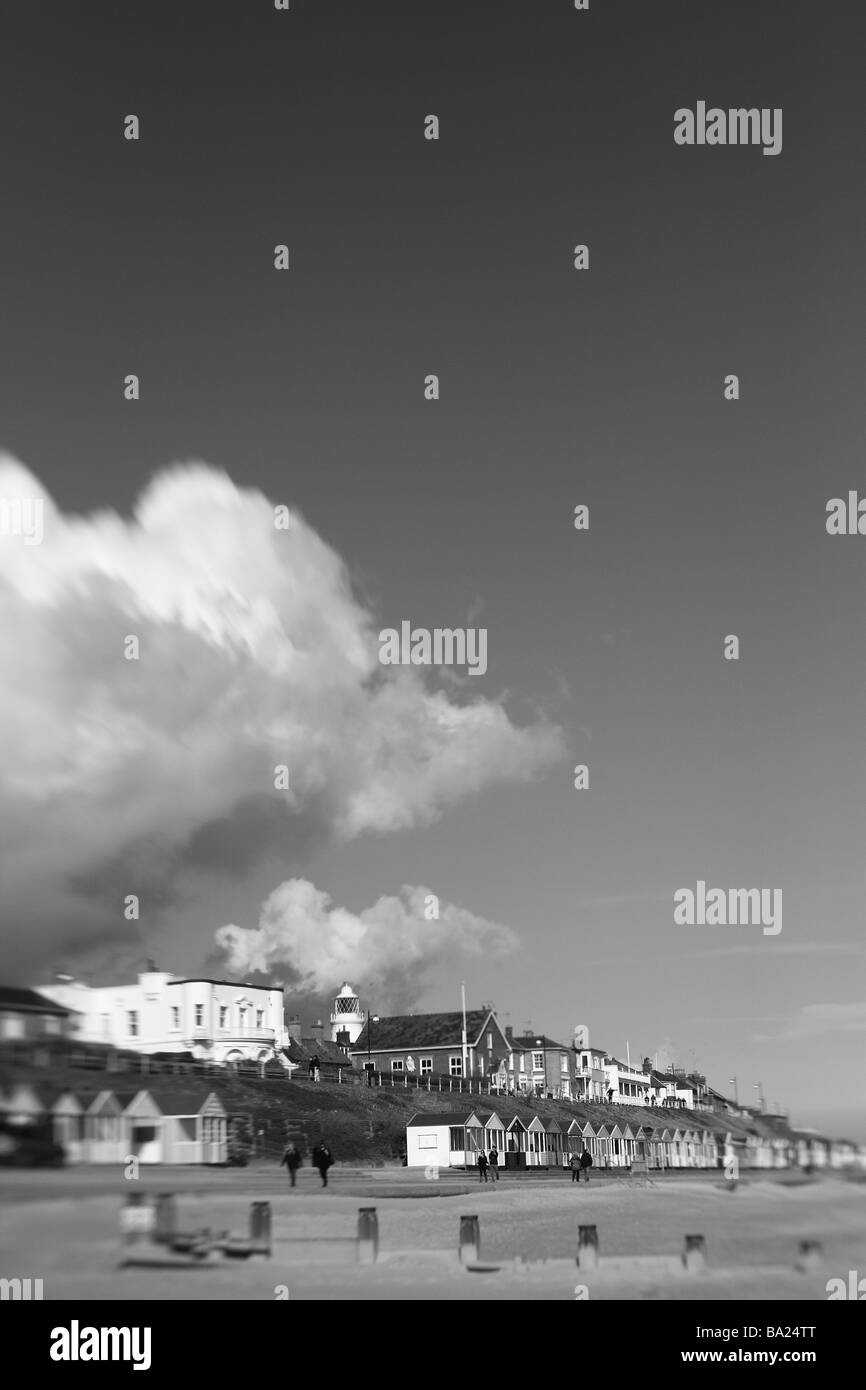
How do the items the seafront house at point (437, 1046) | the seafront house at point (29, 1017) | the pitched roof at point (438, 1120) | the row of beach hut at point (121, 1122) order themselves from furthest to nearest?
the seafront house at point (437, 1046) < the pitched roof at point (438, 1120) < the seafront house at point (29, 1017) < the row of beach hut at point (121, 1122)

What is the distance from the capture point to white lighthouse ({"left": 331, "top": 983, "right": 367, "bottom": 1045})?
7706cm

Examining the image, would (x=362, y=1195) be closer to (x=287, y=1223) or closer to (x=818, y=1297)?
(x=287, y=1223)

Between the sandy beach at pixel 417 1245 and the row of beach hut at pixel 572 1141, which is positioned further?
the row of beach hut at pixel 572 1141

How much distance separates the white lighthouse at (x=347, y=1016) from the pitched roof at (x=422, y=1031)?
1154 millimetres

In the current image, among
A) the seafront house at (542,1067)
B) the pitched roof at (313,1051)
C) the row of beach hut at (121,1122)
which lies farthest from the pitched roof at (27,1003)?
the seafront house at (542,1067)

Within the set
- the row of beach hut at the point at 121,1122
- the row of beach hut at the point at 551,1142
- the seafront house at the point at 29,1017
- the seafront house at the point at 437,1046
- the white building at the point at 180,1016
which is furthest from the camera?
the seafront house at the point at 437,1046

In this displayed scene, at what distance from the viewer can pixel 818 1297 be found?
970 inches

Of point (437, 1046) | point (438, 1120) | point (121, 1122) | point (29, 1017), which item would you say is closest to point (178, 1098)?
point (121, 1122)

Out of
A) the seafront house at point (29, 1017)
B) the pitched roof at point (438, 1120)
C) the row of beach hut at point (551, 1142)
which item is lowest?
the row of beach hut at point (551, 1142)

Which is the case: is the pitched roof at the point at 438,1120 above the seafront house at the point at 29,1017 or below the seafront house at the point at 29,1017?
below

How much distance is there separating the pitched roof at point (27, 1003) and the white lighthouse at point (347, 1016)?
46915mm

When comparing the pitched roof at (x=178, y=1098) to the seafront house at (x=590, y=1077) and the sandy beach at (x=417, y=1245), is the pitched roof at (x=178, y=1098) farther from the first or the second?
the seafront house at (x=590, y=1077)

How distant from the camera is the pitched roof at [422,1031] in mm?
73625
